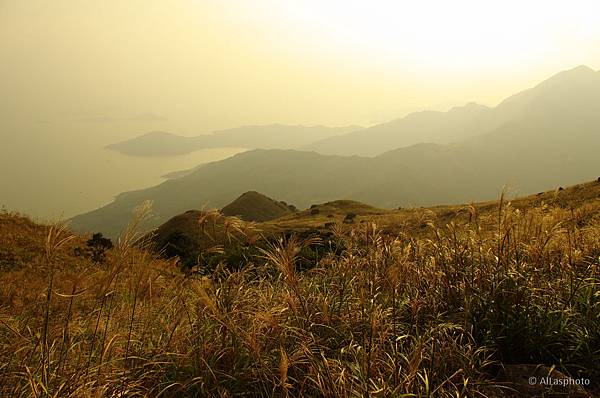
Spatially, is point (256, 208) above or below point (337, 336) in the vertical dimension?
below

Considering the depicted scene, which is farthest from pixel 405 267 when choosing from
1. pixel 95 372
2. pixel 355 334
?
pixel 95 372

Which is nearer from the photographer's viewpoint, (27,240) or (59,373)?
(59,373)

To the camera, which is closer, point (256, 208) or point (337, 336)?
point (337, 336)

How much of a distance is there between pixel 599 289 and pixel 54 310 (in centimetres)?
1085

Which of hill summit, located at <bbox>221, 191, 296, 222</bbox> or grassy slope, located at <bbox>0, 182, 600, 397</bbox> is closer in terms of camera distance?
grassy slope, located at <bbox>0, 182, 600, 397</bbox>

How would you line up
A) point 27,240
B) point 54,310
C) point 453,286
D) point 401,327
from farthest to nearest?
point 27,240 < point 54,310 < point 453,286 < point 401,327

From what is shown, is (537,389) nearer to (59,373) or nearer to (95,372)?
(95,372)

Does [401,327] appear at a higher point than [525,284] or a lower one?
lower

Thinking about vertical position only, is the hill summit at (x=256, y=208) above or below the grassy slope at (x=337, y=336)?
below

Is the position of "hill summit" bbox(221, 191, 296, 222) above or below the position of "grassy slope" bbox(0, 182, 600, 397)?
below

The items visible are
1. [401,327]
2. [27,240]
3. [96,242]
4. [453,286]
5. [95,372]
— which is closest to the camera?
[95,372]

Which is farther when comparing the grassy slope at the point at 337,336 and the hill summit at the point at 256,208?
the hill summit at the point at 256,208

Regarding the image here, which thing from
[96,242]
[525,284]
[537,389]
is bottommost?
[96,242]

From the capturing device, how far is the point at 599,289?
16.4 feet
